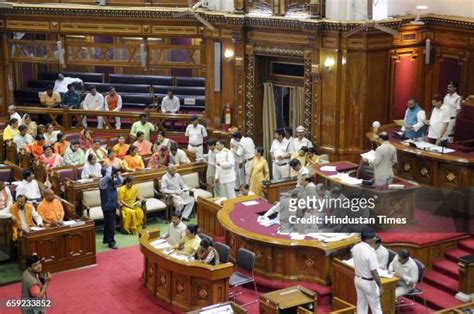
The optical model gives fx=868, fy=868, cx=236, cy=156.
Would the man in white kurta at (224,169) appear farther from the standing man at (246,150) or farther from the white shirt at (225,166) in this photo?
the standing man at (246,150)

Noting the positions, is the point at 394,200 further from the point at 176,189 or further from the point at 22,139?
the point at 22,139

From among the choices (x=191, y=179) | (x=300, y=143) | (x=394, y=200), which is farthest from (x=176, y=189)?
(x=394, y=200)

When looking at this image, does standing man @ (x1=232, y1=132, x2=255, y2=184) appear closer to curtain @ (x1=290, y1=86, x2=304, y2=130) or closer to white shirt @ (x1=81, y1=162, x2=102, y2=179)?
curtain @ (x1=290, y1=86, x2=304, y2=130)

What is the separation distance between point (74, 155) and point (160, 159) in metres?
1.85

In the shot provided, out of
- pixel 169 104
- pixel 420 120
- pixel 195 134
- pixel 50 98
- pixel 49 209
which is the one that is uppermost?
pixel 420 120

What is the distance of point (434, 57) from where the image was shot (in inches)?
760

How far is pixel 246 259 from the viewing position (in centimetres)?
1346

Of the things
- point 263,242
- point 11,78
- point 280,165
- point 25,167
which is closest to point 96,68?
point 11,78

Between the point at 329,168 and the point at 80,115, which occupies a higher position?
the point at 80,115

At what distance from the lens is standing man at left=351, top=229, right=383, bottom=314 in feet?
38.5

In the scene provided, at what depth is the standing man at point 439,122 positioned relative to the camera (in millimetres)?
16672

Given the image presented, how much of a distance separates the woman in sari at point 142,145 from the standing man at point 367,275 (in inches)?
334

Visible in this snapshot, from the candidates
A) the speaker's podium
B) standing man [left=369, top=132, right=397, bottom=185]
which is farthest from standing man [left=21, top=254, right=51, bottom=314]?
standing man [left=369, top=132, right=397, bottom=185]

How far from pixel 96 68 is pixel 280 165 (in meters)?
9.51
